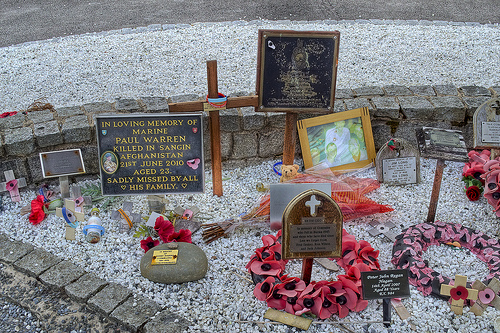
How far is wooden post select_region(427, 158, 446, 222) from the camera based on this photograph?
4.05 m

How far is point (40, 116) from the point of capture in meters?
4.96

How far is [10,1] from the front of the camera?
31.3 ft

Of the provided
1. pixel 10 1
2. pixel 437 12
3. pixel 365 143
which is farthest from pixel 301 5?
pixel 10 1

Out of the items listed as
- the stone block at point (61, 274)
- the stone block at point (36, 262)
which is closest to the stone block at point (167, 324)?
the stone block at point (61, 274)

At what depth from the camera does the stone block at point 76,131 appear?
4.63 meters

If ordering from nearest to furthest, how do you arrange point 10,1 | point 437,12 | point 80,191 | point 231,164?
point 80,191
point 231,164
point 437,12
point 10,1

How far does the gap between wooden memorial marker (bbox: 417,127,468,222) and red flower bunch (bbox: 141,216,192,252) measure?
84.5 inches

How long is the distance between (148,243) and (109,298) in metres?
0.58

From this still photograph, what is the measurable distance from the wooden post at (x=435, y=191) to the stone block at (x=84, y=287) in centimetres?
290

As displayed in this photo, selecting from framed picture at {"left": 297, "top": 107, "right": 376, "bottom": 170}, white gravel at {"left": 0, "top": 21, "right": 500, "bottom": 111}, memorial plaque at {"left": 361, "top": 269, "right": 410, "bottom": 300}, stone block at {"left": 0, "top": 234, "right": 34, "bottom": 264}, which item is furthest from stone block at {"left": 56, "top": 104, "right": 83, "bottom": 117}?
memorial plaque at {"left": 361, "top": 269, "right": 410, "bottom": 300}

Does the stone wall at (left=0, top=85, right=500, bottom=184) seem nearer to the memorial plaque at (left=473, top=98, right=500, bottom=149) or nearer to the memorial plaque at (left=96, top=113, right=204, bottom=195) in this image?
the memorial plaque at (left=473, top=98, right=500, bottom=149)

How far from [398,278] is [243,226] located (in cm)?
156

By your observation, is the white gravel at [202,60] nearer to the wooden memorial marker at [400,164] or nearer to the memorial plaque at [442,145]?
the wooden memorial marker at [400,164]

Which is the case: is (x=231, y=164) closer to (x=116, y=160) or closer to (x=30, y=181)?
(x=116, y=160)
